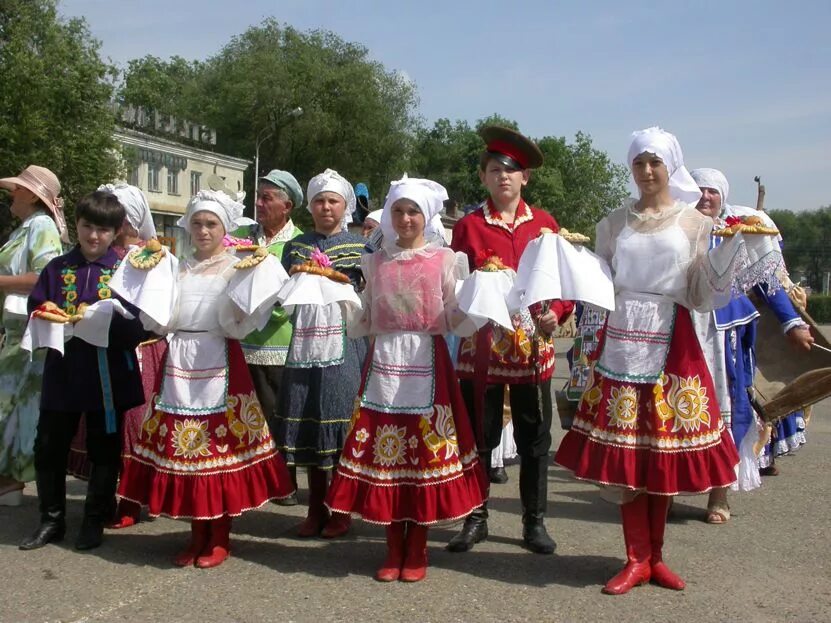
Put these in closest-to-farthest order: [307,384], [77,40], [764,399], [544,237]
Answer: [544,237]
[307,384]
[764,399]
[77,40]

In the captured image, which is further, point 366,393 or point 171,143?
point 171,143

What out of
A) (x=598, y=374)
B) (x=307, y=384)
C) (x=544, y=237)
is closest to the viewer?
(x=544, y=237)

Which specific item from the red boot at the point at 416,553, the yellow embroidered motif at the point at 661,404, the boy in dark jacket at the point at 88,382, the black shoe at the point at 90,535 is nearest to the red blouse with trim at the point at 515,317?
the yellow embroidered motif at the point at 661,404

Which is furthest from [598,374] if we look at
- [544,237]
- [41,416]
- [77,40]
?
[77,40]

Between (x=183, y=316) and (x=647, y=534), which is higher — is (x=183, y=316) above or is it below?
above

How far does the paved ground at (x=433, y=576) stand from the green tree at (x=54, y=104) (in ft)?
72.2

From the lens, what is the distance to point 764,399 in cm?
619

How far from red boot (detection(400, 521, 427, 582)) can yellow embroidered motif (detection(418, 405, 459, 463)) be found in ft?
1.13

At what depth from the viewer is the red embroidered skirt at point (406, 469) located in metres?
4.45

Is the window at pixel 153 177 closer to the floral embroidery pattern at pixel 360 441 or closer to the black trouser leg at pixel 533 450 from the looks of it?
the black trouser leg at pixel 533 450

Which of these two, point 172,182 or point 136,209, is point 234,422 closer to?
point 136,209

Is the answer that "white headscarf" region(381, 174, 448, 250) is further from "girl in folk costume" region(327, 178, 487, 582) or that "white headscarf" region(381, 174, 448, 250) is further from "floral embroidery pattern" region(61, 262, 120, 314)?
"floral embroidery pattern" region(61, 262, 120, 314)

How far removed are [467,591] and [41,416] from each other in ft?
8.05

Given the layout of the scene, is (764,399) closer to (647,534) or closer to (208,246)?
(647,534)
